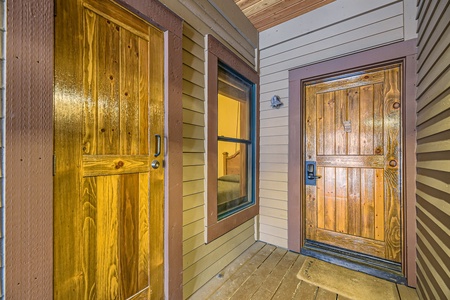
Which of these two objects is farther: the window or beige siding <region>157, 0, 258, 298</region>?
the window

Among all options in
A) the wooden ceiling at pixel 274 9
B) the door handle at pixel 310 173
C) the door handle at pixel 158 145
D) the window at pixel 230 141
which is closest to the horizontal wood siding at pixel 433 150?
the door handle at pixel 310 173

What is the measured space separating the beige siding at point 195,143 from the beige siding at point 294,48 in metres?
0.80

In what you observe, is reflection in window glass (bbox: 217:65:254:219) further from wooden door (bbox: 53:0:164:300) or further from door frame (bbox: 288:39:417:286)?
wooden door (bbox: 53:0:164:300)

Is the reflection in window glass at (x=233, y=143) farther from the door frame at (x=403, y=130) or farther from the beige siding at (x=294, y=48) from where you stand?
the door frame at (x=403, y=130)

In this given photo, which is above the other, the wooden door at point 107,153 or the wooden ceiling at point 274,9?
the wooden ceiling at point 274,9

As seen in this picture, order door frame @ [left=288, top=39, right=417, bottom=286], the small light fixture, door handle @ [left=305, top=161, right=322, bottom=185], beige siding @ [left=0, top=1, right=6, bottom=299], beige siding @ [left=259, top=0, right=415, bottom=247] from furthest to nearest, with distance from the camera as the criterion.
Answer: the small light fixture < door handle @ [left=305, top=161, right=322, bottom=185] < beige siding @ [left=259, top=0, right=415, bottom=247] < door frame @ [left=288, top=39, right=417, bottom=286] < beige siding @ [left=0, top=1, right=6, bottom=299]

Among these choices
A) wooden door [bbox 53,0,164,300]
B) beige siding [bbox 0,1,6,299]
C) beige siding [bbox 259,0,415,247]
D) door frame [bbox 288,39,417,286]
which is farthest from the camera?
beige siding [bbox 259,0,415,247]

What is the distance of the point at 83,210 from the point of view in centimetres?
101

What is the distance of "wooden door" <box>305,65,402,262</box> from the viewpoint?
1878 millimetres

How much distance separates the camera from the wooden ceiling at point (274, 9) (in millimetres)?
2072

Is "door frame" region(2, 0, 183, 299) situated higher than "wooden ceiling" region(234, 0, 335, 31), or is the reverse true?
"wooden ceiling" region(234, 0, 335, 31)

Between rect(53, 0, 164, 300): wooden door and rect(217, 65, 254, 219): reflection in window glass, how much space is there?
767mm

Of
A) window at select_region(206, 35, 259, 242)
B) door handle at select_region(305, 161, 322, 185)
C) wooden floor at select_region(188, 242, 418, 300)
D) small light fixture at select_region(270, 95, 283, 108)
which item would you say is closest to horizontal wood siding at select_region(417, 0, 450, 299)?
wooden floor at select_region(188, 242, 418, 300)

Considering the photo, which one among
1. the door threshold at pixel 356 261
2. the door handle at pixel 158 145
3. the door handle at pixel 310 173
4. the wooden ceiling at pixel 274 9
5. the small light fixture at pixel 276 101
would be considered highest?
the wooden ceiling at pixel 274 9
